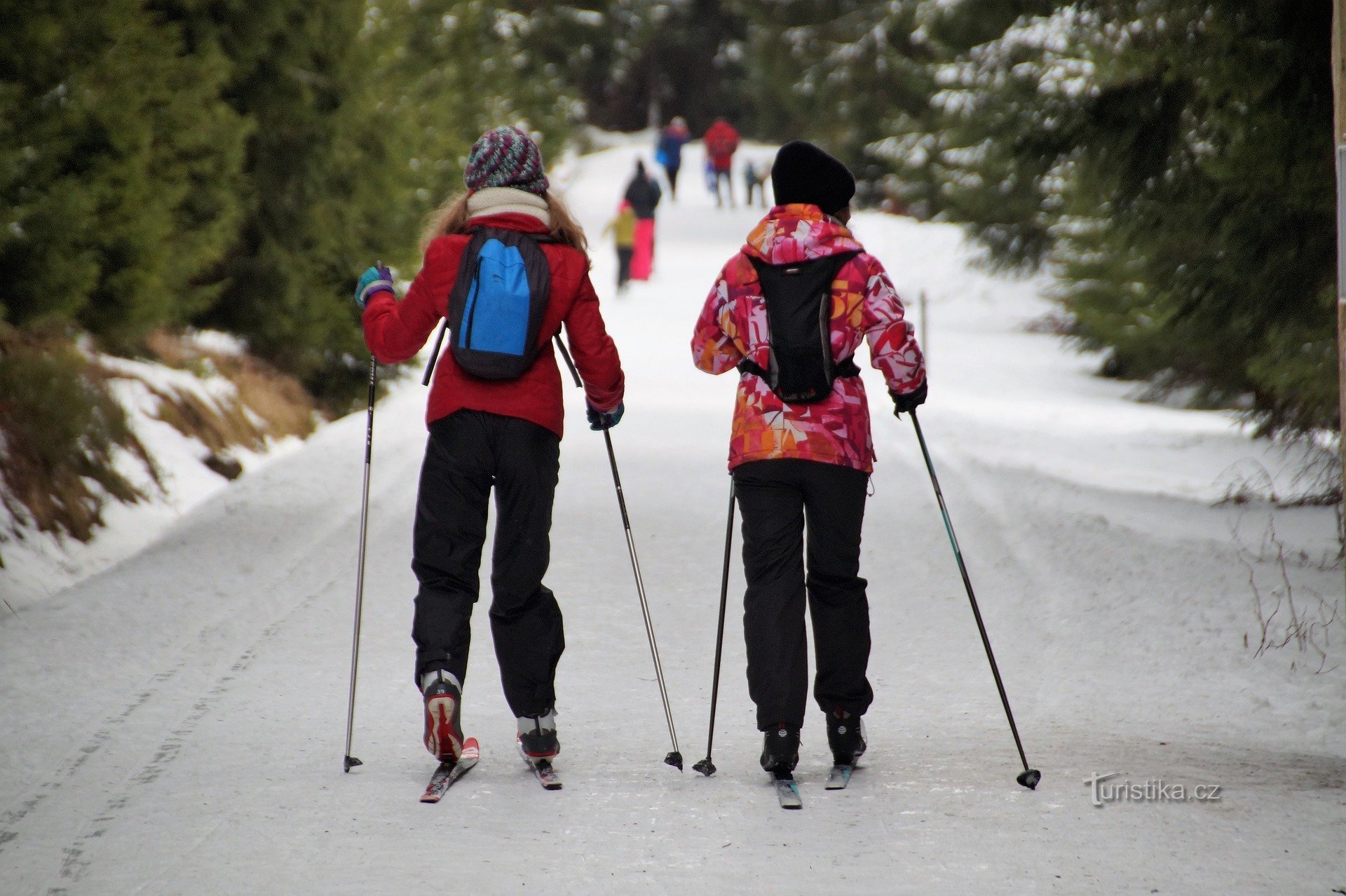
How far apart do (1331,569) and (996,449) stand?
16.5ft

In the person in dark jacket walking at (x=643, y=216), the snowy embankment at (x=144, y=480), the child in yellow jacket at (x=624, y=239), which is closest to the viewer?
the snowy embankment at (x=144, y=480)

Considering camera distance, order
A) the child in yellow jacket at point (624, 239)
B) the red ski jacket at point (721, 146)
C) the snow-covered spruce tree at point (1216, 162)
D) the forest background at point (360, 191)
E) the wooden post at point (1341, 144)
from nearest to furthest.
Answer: the wooden post at point (1341, 144)
the snow-covered spruce tree at point (1216, 162)
the forest background at point (360, 191)
the child in yellow jacket at point (624, 239)
the red ski jacket at point (721, 146)

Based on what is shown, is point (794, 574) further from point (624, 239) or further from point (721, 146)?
point (721, 146)

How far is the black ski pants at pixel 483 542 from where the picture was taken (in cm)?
488

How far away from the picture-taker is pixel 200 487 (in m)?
11.4

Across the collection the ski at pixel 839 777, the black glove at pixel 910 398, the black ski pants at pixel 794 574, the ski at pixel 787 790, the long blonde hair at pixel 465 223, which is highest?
the long blonde hair at pixel 465 223

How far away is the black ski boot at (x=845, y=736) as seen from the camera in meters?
5.05

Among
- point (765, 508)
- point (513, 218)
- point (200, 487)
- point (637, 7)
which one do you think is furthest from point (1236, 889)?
point (637, 7)

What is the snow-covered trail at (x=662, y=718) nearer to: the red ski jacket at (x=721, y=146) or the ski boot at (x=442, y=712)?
the ski boot at (x=442, y=712)

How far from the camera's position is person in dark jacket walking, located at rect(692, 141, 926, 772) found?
4.86 metres

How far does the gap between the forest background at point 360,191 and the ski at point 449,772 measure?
4782mm

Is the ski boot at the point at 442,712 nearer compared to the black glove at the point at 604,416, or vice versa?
the ski boot at the point at 442,712

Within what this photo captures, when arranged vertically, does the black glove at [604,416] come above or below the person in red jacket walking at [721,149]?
above
